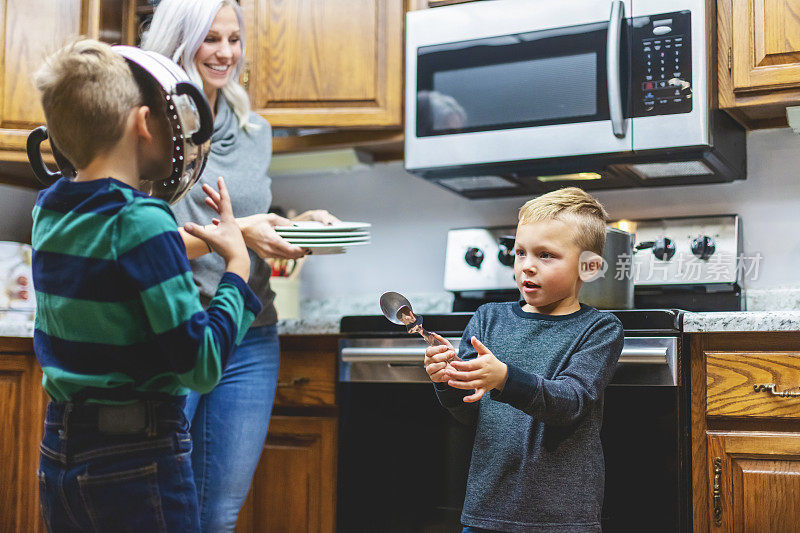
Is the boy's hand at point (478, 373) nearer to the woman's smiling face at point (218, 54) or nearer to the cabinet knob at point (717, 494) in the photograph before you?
the cabinet knob at point (717, 494)

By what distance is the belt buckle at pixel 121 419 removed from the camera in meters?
0.96

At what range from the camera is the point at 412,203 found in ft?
8.21

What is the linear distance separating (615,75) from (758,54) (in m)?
0.31

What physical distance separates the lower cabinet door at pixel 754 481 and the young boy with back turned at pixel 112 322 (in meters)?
1.03

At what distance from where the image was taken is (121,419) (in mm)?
962

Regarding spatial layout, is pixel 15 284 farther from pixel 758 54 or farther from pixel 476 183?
pixel 758 54

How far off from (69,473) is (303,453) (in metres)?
1.05

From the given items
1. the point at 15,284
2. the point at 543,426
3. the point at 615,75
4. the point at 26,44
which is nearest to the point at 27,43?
the point at 26,44

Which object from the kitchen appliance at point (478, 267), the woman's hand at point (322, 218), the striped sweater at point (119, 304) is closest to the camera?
the striped sweater at point (119, 304)

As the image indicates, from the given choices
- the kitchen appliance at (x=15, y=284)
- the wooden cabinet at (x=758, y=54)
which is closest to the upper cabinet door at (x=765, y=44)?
the wooden cabinet at (x=758, y=54)

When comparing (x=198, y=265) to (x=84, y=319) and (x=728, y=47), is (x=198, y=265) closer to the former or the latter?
(x=84, y=319)

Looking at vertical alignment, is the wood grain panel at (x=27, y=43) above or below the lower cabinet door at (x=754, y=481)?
above

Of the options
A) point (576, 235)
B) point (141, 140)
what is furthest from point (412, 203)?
point (141, 140)

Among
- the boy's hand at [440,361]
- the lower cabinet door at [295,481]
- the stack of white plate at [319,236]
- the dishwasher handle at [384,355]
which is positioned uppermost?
the stack of white plate at [319,236]
